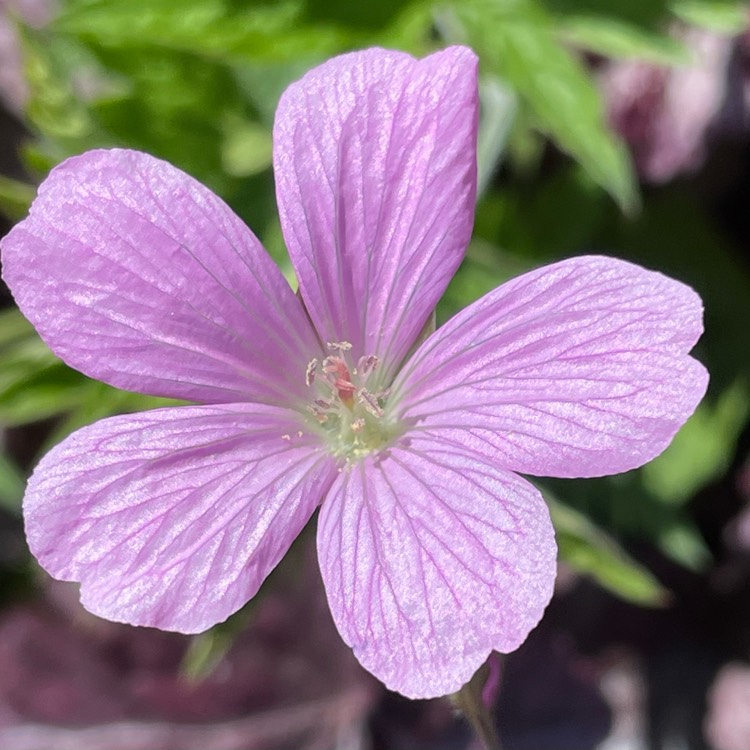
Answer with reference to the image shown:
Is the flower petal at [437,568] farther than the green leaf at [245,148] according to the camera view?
No

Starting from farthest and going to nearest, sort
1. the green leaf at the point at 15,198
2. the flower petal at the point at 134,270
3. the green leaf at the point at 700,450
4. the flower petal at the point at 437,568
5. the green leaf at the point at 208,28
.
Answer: the green leaf at the point at 700,450, the green leaf at the point at 208,28, the green leaf at the point at 15,198, the flower petal at the point at 134,270, the flower petal at the point at 437,568

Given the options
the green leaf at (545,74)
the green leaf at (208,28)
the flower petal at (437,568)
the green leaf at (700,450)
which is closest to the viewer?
the flower petal at (437,568)

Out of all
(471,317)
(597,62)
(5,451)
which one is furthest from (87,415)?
(597,62)

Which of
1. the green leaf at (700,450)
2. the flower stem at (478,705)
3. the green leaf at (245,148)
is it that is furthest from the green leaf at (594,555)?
the green leaf at (245,148)

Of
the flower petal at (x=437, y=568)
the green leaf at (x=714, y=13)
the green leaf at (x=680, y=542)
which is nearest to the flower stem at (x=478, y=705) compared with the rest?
the flower petal at (x=437, y=568)

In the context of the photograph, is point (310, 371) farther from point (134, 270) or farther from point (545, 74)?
point (545, 74)

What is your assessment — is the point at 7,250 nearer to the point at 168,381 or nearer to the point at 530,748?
the point at 168,381

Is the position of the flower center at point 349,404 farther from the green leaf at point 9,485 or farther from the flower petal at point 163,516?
the green leaf at point 9,485

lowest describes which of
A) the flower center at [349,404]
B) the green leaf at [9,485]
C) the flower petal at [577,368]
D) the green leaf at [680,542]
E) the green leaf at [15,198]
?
the green leaf at [680,542]

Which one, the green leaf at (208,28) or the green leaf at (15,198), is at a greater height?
the green leaf at (208,28)
